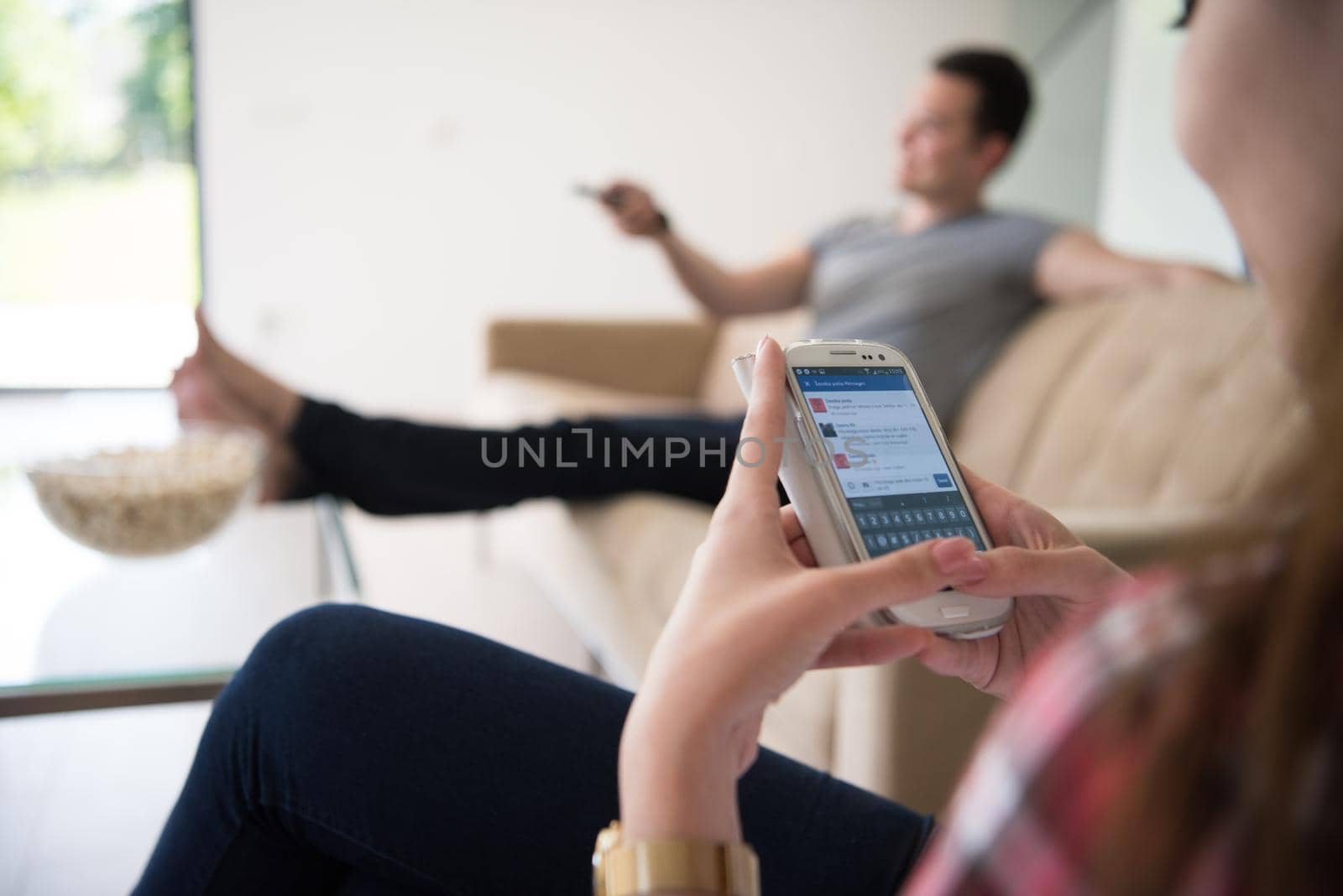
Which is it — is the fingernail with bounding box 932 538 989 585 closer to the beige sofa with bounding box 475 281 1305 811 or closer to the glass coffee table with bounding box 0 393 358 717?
the beige sofa with bounding box 475 281 1305 811

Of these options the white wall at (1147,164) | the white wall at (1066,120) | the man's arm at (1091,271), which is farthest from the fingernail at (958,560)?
the white wall at (1066,120)

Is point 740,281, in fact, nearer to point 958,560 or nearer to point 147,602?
point 147,602

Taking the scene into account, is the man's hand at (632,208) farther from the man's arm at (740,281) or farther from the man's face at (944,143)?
the man's face at (944,143)

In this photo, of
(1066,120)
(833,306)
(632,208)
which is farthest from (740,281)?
(1066,120)

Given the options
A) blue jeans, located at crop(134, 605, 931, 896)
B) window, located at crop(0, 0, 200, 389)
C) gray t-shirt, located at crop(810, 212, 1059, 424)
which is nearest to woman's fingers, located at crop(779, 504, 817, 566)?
blue jeans, located at crop(134, 605, 931, 896)

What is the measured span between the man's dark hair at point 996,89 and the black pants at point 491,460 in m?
0.73

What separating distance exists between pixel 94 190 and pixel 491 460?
323cm

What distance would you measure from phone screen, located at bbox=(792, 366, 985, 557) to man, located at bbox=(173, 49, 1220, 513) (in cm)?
46

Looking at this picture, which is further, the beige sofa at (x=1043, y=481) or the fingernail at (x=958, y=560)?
the beige sofa at (x=1043, y=481)

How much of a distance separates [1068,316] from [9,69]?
3702 millimetres

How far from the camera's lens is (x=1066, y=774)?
8.3 inches

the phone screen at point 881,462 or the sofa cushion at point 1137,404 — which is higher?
the phone screen at point 881,462

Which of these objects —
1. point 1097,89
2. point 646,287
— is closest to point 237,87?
point 646,287

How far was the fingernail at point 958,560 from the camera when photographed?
1.29ft
